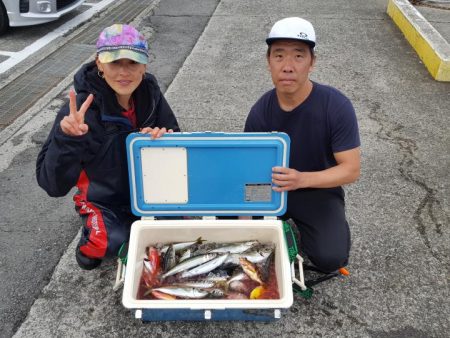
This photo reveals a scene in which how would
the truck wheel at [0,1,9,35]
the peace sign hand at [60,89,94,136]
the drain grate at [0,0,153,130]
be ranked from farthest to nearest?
1. the truck wheel at [0,1,9,35]
2. the drain grate at [0,0,153,130]
3. the peace sign hand at [60,89,94,136]

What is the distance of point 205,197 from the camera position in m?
2.54

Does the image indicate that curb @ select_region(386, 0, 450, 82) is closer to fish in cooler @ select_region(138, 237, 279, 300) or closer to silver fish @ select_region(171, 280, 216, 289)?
fish in cooler @ select_region(138, 237, 279, 300)

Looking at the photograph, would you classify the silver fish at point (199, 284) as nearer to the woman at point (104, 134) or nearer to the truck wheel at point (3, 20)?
the woman at point (104, 134)

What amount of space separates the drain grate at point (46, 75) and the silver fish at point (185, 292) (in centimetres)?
305

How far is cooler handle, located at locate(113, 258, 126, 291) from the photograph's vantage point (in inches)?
96.1

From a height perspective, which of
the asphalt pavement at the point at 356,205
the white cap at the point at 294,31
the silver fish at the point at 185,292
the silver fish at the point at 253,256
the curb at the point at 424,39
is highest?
the white cap at the point at 294,31

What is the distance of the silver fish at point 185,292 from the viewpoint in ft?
7.54

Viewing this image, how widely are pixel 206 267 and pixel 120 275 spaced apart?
503 millimetres

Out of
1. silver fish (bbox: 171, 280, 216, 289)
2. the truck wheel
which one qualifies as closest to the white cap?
silver fish (bbox: 171, 280, 216, 289)

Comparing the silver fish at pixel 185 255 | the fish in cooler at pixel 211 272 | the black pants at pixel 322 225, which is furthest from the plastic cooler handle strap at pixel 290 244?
the silver fish at pixel 185 255

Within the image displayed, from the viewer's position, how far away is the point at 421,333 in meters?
2.41

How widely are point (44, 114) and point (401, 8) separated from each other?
6.08 meters

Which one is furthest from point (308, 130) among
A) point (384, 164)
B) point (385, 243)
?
point (384, 164)

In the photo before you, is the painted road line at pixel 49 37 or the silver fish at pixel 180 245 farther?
the painted road line at pixel 49 37
